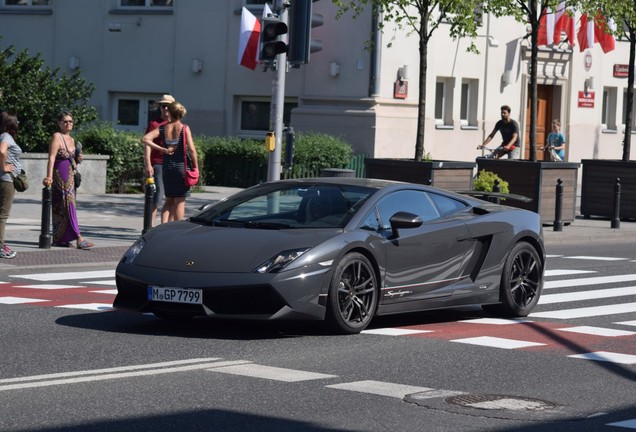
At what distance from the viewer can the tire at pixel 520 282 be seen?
12609 millimetres

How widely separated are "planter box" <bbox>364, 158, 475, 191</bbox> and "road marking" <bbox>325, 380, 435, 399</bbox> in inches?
582

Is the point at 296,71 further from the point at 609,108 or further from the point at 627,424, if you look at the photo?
the point at 627,424

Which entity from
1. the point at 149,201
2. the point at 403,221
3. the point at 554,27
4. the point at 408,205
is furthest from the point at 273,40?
the point at 554,27

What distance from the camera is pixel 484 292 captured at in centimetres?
1238

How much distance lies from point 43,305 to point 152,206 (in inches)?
238

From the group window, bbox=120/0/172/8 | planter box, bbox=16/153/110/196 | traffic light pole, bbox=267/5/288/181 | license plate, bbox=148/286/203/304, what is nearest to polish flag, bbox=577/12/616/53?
window, bbox=120/0/172/8

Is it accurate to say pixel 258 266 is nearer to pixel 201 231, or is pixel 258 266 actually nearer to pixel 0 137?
pixel 201 231

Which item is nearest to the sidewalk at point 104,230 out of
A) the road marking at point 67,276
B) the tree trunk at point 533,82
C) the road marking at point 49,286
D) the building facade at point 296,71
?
the road marking at point 67,276

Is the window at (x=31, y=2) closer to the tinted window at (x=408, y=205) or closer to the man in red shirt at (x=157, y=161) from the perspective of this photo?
the man in red shirt at (x=157, y=161)

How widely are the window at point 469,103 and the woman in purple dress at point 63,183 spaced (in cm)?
1992

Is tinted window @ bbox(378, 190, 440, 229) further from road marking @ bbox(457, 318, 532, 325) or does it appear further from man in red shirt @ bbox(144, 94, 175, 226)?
man in red shirt @ bbox(144, 94, 175, 226)

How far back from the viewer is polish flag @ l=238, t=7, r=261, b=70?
27781 millimetres

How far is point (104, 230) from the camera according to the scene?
20.5 meters

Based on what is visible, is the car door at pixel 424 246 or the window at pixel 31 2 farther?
the window at pixel 31 2
